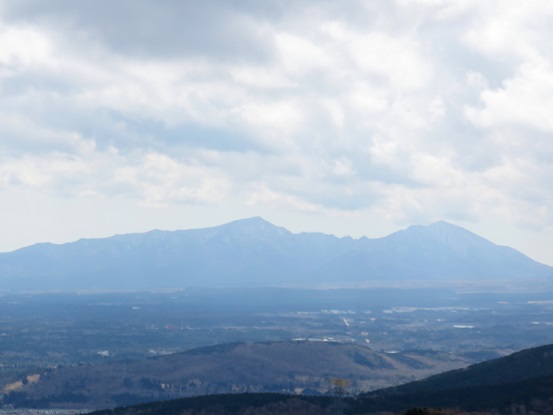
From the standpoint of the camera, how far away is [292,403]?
147 meters

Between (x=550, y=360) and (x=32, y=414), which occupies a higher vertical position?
(x=550, y=360)

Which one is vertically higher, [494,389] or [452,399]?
[494,389]

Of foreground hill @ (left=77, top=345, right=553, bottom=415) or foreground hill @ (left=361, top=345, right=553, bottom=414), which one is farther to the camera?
foreground hill @ (left=77, top=345, right=553, bottom=415)

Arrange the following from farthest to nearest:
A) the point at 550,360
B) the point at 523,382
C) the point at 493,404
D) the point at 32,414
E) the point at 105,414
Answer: the point at 32,414
the point at 550,360
the point at 105,414
the point at 523,382
the point at 493,404

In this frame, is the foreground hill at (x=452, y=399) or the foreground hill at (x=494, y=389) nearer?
the foreground hill at (x=494, y=389)

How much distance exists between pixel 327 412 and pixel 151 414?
30156 mm

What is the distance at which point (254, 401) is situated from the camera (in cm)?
15075

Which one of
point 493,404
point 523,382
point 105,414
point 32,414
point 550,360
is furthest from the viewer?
point 32,414

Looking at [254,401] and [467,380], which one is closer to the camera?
[254,401]

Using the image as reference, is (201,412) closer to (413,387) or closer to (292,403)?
(292,403)

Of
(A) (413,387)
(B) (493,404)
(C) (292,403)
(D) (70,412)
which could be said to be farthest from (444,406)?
(D) (70,412)

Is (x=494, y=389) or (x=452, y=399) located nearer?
(x=452, y=399)

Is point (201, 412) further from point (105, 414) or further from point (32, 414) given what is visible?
point (32, 414)

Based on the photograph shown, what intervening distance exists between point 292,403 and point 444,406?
85.9 ft
